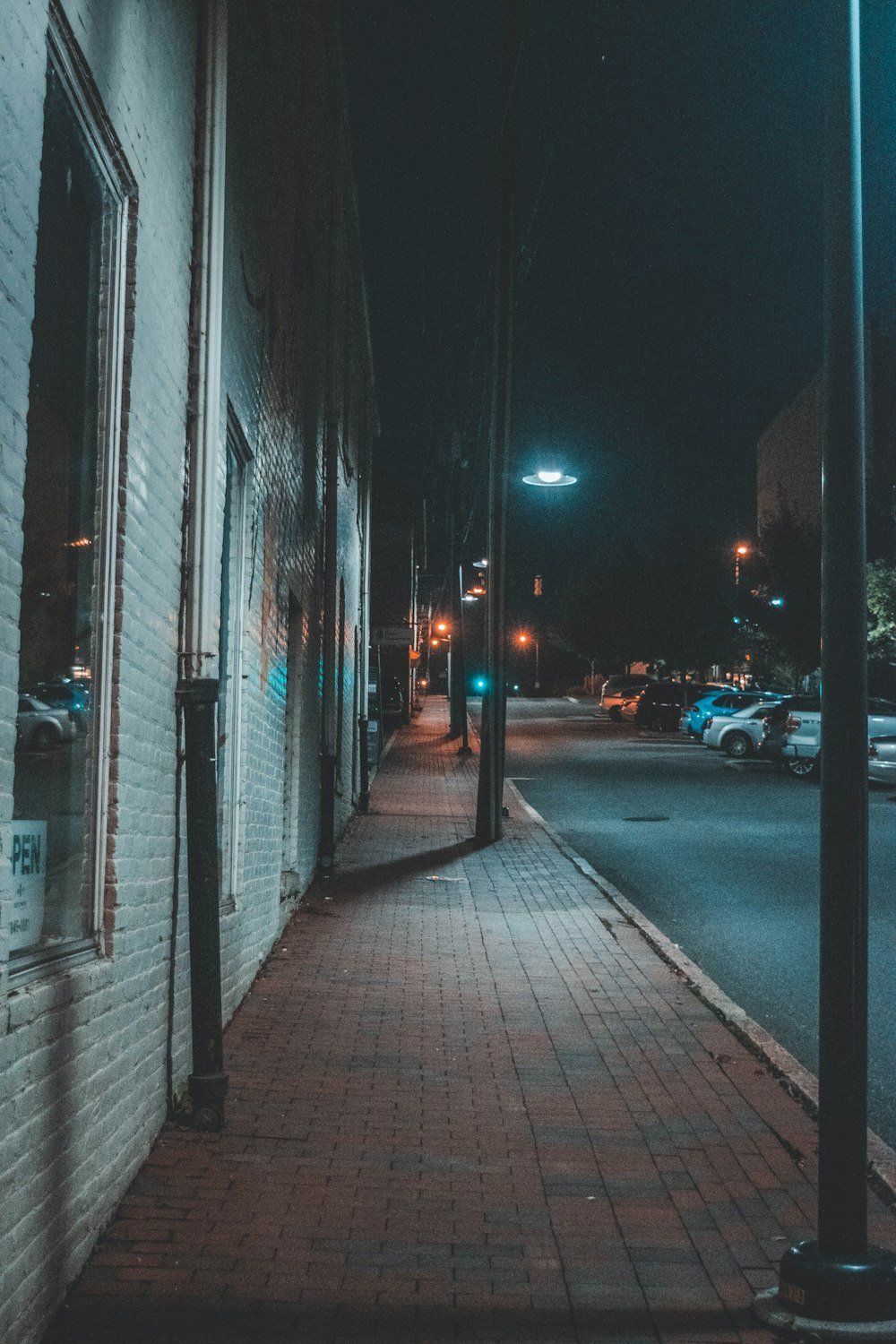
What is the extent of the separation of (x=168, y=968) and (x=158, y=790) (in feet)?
2.65

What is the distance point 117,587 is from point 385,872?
9670mm

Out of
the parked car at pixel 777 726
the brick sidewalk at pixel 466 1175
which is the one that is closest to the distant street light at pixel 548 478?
the brick sidewalk at pixel 466 1175

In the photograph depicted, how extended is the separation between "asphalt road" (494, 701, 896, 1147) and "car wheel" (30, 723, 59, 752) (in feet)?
13.1

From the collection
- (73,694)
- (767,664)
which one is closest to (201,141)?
(73,694)

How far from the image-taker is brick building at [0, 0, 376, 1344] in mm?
3434

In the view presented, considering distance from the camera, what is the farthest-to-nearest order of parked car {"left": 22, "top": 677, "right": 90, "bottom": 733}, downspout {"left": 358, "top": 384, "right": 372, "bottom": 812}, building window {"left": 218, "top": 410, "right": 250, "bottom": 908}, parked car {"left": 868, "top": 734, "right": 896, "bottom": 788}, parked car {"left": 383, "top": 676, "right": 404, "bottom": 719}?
parked car {"left": 383, "top": 676, "right": 404, "bottom": 719}, parked car {"left": 868, "top": 734, "right": 896, "bottom": 788}, downspout {"left": 358, "top": 384, "right": 372, "bottom": 812}, building window {"left": 218, "top": 410, "right": 250, "bottom": 908}, parked car {"left": 22, "top": 677, "right": 90, "bottom": 733}

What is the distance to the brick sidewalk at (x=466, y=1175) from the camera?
3.84 metres

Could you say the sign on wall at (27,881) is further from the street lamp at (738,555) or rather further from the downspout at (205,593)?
the street lamp at (738,555)

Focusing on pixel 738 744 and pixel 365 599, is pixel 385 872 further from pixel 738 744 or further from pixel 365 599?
pixel 738 744

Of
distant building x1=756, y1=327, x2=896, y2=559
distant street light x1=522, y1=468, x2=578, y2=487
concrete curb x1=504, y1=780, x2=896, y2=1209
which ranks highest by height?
distant building x1=756, y1=327, x2=896, y2=559

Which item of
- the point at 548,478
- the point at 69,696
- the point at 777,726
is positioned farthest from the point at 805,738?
the point at 69,696

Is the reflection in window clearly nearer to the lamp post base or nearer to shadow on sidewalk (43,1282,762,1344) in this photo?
shadow on sidewalk (43,1282,762,1344)

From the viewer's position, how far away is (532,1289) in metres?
3.99

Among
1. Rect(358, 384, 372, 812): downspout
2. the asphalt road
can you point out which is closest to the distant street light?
Rect(358, 384, 372, 812): downspout
